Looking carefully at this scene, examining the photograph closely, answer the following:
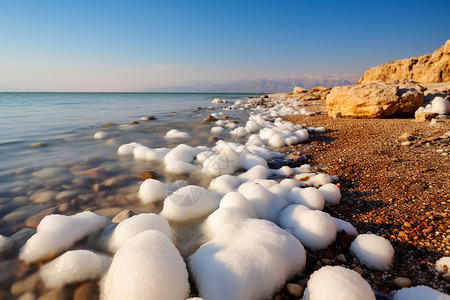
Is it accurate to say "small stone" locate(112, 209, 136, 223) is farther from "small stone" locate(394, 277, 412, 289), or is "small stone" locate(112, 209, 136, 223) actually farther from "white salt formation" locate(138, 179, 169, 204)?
"small stone" locate(394, 277, 412, 289)

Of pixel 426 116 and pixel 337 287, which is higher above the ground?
pixel 426 116

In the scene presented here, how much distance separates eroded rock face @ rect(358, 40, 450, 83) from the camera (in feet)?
55.6

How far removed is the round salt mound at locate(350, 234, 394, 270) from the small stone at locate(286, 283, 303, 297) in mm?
488

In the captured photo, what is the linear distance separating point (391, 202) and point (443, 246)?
58cm

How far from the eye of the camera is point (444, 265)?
1271 millimetres

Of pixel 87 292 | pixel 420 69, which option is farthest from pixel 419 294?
pixel 420 69

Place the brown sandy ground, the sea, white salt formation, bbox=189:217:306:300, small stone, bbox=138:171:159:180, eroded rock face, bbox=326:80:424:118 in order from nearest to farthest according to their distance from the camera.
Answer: white salt formation, bbox=189:217:306:300
the brown sandy ground
the sea
small stone, bbox=138:171:159:180
eroded rock face, bbox=326:80:424:118

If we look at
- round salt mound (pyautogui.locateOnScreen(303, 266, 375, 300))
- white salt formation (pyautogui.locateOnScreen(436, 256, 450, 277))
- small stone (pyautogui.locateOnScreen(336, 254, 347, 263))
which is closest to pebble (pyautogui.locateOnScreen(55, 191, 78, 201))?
round salt mound (pyautogui.locateOnScreen(303, 266, 375, 300))

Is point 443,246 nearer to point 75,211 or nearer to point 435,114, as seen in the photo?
point 75,211

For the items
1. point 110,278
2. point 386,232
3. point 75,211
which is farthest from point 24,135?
point 386,232

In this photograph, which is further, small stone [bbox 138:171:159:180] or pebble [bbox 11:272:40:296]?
small stone [bbox 138:171:159:180]

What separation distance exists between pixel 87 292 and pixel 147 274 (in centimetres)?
48

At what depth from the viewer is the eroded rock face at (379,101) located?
573 cm

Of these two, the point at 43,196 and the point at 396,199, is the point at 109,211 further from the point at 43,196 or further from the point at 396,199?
the point at 396,199
